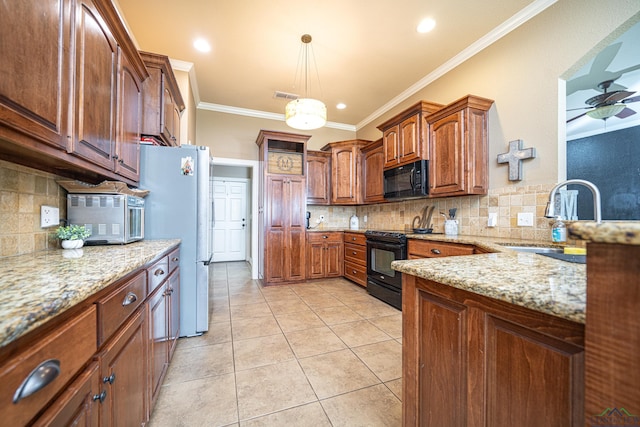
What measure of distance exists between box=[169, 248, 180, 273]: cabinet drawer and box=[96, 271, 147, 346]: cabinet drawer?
619mm

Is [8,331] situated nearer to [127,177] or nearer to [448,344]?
[448,344]

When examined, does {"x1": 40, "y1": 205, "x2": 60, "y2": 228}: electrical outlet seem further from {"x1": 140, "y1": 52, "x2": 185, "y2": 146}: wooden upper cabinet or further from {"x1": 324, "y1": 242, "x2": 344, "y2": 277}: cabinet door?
{"x1": 324, "y1": 242, "x2": 344, "y2": 277}: cabinet door

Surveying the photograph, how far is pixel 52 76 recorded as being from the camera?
985 millimetres

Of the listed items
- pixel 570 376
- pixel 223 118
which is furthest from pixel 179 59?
pixel 570 376

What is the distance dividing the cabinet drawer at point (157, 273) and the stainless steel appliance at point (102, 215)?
1.01ft

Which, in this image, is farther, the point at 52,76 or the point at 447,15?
the point at 447,15

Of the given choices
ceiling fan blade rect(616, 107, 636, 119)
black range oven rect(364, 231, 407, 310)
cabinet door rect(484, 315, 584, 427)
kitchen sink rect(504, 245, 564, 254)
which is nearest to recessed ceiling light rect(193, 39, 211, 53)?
black range oven rect(364, 231, 407, 310)

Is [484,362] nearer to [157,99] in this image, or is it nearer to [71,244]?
[71,244]

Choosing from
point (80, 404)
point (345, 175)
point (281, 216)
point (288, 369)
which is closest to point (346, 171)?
point (345, 175)

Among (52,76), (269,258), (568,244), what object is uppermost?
(52,76)

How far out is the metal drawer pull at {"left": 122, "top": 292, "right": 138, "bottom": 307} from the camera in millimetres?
998

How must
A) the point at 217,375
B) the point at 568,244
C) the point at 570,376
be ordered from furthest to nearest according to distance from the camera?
the point at 568,244 → the point at 217,375 → the point at 570,376

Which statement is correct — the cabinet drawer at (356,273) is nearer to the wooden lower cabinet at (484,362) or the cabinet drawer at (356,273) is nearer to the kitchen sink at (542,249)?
the kitchen sink at (542,249)

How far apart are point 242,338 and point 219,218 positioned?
4.23 meters
